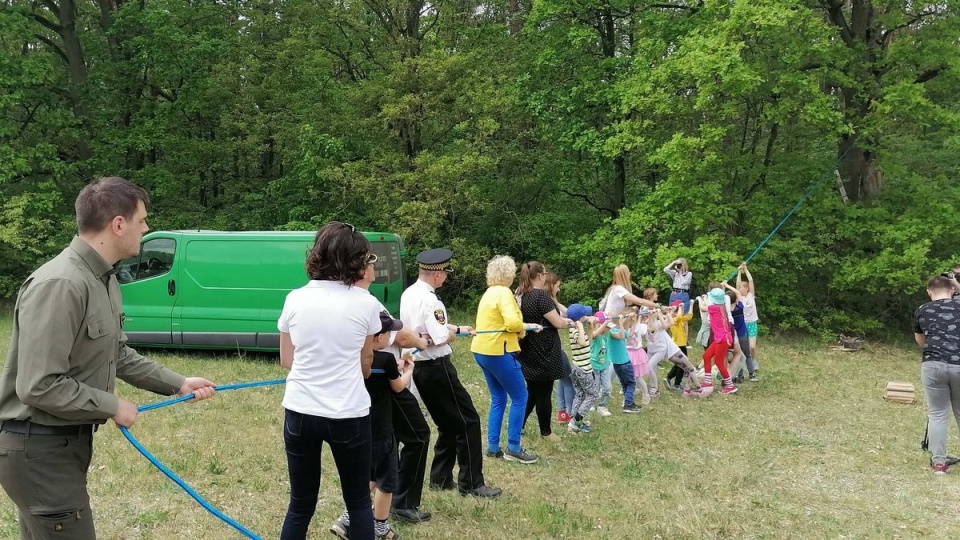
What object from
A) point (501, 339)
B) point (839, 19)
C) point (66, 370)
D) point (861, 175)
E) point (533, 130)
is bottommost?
point (501, 339)

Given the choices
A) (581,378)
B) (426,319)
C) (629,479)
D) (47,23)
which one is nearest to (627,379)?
(581,378)

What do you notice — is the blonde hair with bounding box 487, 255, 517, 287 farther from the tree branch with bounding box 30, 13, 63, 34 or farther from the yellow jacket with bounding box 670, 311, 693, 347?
the tree branch with bounding box 30, 13, 63, 34

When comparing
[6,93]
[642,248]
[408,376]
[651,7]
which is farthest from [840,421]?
[6,93]

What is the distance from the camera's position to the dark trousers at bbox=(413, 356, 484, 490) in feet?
16.3

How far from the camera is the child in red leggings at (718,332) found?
9688mm

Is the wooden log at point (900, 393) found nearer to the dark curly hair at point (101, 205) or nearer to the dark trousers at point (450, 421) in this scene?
the dark trousers at point (450, 421)

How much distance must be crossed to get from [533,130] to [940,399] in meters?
14.2

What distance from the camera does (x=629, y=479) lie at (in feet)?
19.8

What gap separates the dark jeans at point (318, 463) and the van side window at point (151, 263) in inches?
355

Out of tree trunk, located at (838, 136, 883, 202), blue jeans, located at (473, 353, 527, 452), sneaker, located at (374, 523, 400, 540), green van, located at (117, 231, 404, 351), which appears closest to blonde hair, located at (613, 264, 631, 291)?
blue jeans, located at (473, 353, 527, 452)

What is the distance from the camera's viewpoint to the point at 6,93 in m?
18.5

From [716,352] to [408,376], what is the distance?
673 cm

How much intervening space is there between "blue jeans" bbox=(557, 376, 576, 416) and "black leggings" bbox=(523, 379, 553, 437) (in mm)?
845

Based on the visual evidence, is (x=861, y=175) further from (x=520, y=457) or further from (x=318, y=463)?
(x=318, y=463)
